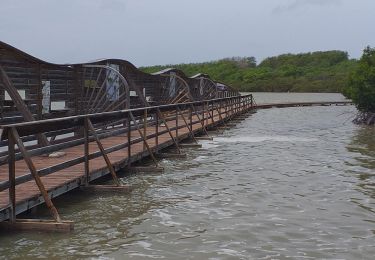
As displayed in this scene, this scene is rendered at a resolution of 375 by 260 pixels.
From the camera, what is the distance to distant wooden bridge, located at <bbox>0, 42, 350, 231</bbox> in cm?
673

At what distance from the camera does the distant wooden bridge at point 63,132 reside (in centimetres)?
673

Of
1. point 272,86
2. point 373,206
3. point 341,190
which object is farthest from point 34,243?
point 272,86

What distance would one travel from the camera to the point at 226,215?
795 centimetres

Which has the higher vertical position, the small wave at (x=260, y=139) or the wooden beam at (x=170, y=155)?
the wooden beam at (x=170, y=155)

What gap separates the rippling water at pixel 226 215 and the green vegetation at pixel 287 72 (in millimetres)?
90088

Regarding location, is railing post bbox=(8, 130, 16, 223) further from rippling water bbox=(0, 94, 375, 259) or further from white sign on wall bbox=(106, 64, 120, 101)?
white sign on wall bbox=(106, 64, 120, 101)

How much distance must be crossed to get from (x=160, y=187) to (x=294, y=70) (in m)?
121

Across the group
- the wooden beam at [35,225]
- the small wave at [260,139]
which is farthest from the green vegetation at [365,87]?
the wooden beam at [35,225]

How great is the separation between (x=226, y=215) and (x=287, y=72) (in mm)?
122112

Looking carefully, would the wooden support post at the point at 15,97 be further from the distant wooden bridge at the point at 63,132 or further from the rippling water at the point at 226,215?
the rippling water at the point at 226,215

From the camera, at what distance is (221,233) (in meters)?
6.99

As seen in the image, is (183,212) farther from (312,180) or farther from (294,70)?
(294,70)

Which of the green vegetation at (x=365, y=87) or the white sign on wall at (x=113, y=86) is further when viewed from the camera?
the green vegetation at (x=365, y=87)

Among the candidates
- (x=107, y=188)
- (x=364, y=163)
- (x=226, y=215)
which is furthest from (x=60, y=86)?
(x=364, y=163)
